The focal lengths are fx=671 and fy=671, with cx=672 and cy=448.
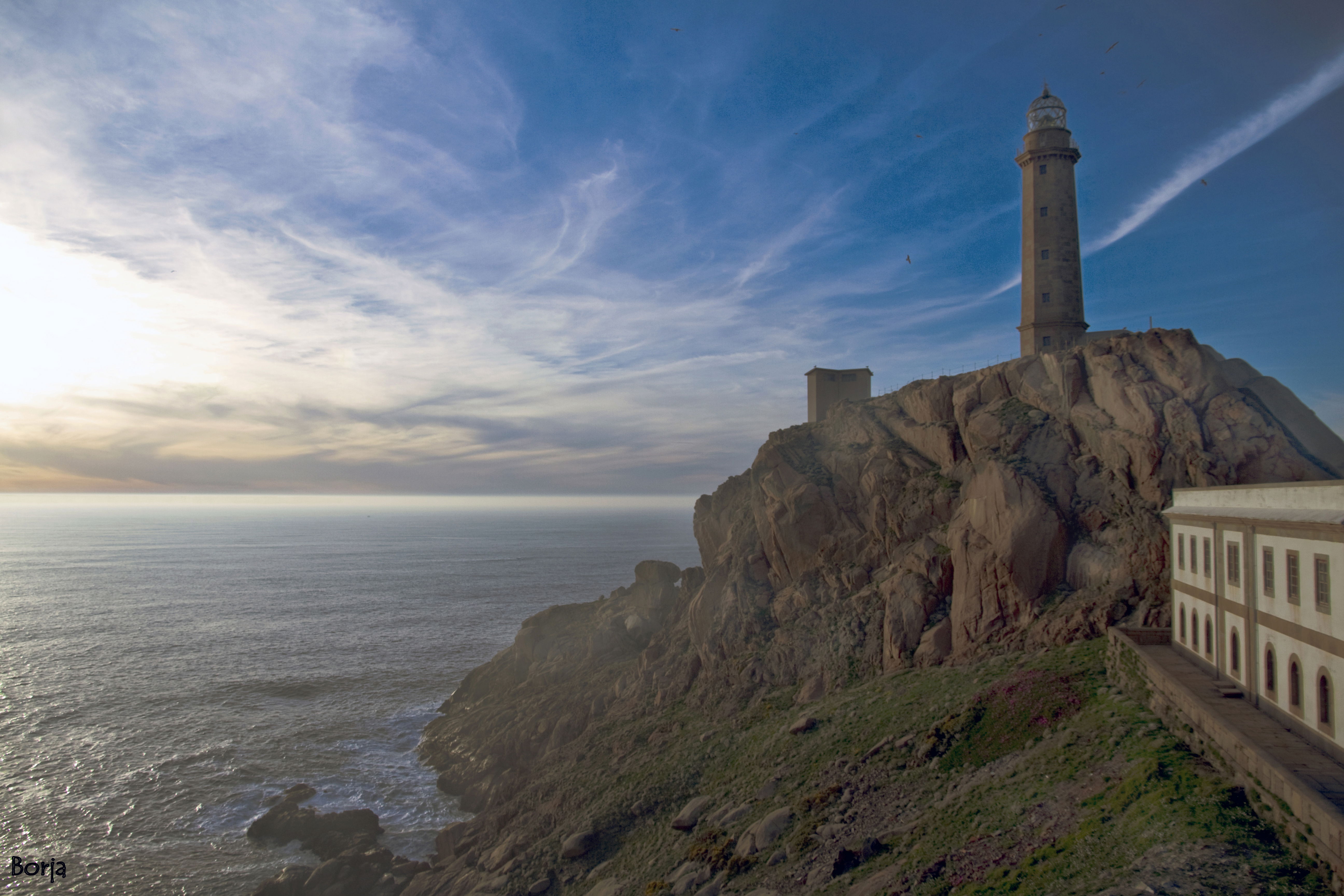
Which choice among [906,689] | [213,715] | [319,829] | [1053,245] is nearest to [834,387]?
[1053,245]

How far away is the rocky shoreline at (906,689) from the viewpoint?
2227 cm

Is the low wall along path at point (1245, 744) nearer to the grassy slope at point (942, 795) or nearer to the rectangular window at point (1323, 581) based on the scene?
the grassy slope at point (942, 795)

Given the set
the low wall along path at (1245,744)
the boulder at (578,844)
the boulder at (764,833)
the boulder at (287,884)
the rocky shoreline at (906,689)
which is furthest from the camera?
the boulder at (287,884)

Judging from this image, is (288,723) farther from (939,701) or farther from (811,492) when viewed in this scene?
(939,701)

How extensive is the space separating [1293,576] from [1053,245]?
34.1m

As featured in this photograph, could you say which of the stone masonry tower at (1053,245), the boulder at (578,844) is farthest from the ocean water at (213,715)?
the stone masonry tower at (1053,245)

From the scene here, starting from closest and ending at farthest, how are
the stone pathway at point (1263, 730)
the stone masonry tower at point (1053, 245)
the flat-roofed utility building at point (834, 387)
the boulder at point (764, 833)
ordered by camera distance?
1. the stone pathway at point (1263, 730)
2. the boulder at point (764, 833)
3. the stone masonry tower at point (1053, 245)
4. the flat-roofed utility building at point (834, 387)

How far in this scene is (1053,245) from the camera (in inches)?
1950

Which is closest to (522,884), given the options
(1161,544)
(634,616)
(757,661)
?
(757,661)

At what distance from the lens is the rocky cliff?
32.6 m

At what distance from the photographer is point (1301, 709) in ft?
71.5

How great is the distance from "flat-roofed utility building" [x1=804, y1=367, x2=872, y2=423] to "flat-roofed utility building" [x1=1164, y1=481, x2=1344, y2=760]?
27848 millimetres

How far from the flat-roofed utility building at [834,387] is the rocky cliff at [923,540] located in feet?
13.3

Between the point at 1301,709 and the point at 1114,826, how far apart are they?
908 cm
